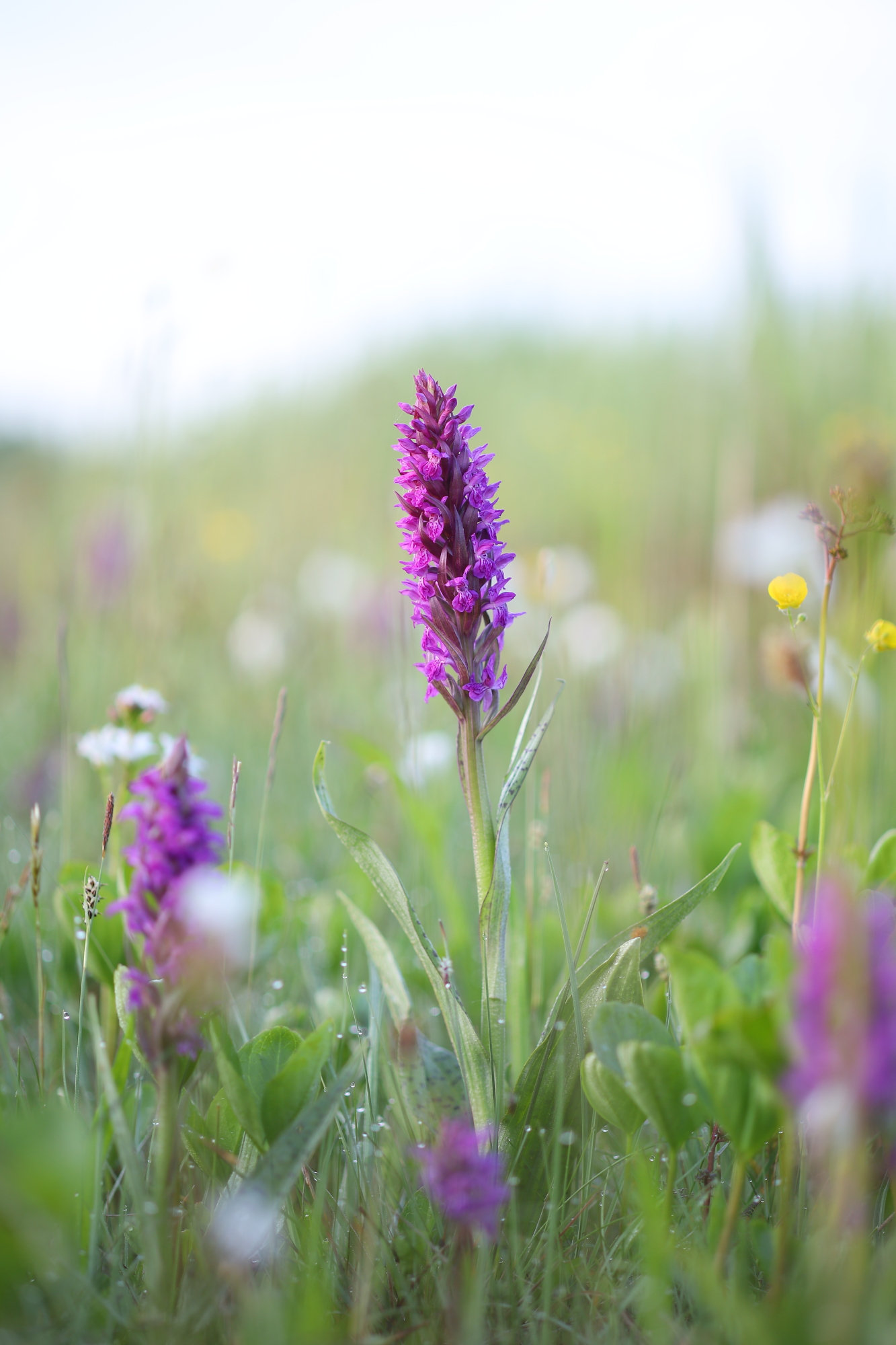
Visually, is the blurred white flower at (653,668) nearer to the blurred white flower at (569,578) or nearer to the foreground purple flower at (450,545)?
the blurred white flower at (569,578)

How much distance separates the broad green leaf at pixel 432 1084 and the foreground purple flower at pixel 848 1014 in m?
0.52

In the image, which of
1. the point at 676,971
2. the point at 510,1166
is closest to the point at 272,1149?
the point at 510,1166

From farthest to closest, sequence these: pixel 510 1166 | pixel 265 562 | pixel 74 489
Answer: pixel 74 489
pixel 265 562
pixel 510 1166

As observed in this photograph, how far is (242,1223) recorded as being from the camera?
0.82 metres

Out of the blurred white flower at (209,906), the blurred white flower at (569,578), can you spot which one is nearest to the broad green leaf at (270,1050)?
the blurred white flower at (209,906)

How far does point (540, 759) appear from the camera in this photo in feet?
7.59

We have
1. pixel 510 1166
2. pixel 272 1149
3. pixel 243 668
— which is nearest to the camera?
pixel 272 1149

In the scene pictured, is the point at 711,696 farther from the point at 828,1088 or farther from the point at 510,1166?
the point at 828,1088

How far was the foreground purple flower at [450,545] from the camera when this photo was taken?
98 centimetres

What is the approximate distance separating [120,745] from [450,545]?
0.73 meters

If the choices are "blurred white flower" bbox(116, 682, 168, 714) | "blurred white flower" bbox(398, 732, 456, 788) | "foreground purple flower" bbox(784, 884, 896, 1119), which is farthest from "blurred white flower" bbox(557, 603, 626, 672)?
"foreground purple flower" bbox(784, 884, 896, 1119)

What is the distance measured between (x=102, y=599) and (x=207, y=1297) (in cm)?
331

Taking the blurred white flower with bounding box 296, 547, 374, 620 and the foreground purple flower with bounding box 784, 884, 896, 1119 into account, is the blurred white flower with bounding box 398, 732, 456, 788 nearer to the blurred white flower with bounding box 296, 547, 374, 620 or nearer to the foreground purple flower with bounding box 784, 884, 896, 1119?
the foreground purple flower with bounding box 784, 884, 896, 1119

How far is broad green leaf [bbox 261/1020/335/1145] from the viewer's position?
36.9 inches
